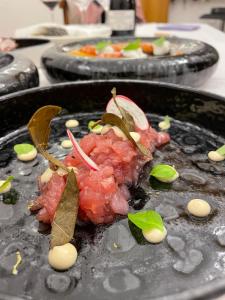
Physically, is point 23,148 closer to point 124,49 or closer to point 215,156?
point 215,156

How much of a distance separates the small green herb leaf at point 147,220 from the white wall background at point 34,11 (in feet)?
16.5

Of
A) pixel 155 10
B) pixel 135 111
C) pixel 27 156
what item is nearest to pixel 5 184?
pixel 27 156

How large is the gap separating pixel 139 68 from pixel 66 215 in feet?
2.62

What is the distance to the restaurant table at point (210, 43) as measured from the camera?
5.19 feet

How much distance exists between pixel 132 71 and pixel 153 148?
0.46 meters

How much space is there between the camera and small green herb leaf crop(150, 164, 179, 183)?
2.58ft

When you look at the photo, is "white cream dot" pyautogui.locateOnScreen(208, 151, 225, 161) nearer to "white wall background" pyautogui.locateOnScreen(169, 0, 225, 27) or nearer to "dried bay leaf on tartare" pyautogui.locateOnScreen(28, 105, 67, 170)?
"dried bay leaf on tartare" pyautogui.locateOnScreen(28, 105, 67, 170)

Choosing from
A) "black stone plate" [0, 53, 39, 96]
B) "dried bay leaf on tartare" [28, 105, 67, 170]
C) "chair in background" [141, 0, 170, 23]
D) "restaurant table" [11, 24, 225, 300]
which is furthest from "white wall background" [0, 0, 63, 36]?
"dried bay leaf on tartare" [28, 105, 67, 170]

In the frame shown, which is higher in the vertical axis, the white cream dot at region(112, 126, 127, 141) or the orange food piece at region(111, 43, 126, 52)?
the white cream dot at region(112, 126, 127, 141)

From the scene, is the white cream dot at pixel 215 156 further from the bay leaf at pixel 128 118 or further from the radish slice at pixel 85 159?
the radish slice at pixel 85 159

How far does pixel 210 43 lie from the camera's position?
2.49 metres

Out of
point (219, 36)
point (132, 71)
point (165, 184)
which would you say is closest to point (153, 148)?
point (165, 184)

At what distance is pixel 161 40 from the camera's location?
172 centimetres

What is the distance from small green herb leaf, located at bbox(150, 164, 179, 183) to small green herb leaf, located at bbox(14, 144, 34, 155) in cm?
32
